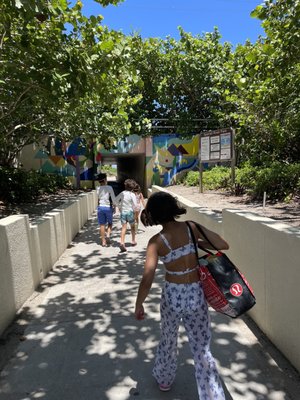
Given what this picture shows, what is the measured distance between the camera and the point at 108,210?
27.7 ft

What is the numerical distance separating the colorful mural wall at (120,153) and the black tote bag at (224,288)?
59.4 ft

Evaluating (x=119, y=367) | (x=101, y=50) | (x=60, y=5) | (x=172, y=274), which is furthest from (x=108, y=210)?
(x=172, y=274)

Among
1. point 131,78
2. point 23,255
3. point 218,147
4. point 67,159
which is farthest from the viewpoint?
point 67,159

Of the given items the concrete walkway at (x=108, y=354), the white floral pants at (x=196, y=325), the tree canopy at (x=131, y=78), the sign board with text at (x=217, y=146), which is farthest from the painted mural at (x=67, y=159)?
the white floral pants at (x=196, y=325)

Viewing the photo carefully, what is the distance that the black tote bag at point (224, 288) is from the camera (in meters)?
2.50

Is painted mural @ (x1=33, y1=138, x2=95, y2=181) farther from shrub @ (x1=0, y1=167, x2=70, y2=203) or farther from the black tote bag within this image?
the black tote bag

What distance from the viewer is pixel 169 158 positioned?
73.6ft

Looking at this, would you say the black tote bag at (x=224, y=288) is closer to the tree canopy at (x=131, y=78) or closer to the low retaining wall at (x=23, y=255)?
the low retaining wall at (x=23, y=255)

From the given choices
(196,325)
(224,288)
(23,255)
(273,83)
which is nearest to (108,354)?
(196,325)

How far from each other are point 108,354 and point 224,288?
1664 millimetres

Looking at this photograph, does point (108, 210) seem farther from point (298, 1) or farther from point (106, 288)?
point (298, 1)

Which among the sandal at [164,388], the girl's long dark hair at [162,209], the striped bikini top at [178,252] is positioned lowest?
the sandal at [164,388]

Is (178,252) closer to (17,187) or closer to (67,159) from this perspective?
(17,187)

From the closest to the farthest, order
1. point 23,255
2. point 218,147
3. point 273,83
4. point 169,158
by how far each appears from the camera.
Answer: point 23,255 → point 273,83 → point 218,147 → point 169,158
